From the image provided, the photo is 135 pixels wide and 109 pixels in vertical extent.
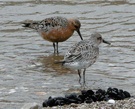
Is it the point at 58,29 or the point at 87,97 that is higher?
the point at 58,29

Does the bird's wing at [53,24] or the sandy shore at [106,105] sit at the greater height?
the bird's wing at [53,24]

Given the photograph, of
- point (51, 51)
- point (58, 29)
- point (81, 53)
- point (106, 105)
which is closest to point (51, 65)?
point (51, 51)

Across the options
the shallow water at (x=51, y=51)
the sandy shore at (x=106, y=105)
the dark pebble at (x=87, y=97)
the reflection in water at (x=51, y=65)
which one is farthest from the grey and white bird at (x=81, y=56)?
the sandy shore at (x=106, y=105)

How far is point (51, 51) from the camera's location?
11367 mm

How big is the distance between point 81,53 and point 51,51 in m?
2.51

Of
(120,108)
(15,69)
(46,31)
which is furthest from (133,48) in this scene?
(120,108)

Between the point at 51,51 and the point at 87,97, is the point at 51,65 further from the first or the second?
the point at 87,97

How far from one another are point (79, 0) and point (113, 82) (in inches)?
254

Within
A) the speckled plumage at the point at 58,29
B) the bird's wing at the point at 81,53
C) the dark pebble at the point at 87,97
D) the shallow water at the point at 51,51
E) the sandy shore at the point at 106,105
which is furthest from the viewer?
the speckled plumage at the point at 58,29

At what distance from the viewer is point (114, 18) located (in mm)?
13164

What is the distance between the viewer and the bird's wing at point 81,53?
345 inches

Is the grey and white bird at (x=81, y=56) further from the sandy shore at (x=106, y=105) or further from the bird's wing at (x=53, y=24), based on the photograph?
the bird's wing at (x=53, y=24)

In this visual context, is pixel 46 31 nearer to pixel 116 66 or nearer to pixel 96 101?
pixel 116 66

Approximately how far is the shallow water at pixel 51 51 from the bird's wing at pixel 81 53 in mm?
435
